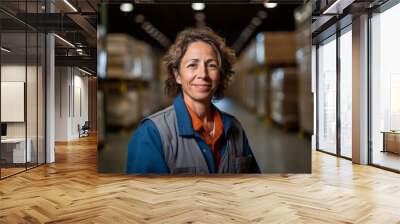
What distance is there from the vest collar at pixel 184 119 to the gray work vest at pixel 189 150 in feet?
0.16

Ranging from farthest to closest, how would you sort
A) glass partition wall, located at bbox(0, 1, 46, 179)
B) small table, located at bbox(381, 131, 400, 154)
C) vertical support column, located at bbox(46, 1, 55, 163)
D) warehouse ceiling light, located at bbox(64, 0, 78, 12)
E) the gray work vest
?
vertical support column, located at bbox(46, 1, 55, 163)
small table, located at bbox(381, 131, 400, 154)
warehouse ceiling light, located at bbox(64, 0, 78, 12)
glass partition wall, located at bbox(0, 1, 46, 179)
the gray work vest

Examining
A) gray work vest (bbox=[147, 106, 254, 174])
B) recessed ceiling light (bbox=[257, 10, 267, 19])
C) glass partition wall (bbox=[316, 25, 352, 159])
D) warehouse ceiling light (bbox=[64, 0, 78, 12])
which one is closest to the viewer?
gray work vest (bbox=[147, 106, 254, 174])

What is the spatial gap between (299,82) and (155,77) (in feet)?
7.34

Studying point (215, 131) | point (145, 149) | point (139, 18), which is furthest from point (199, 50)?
point (145, 149)

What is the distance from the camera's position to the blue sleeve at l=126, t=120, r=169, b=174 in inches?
240

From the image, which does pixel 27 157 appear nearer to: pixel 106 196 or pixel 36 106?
pixel 36 106

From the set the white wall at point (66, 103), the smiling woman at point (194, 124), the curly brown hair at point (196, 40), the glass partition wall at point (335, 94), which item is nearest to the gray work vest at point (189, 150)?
the smiling woman at point (194, 124)

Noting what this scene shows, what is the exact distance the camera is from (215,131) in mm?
6059

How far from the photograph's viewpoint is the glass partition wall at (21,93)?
248 inches

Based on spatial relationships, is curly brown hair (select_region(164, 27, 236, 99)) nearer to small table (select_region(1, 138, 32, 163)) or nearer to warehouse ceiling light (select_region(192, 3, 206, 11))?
warehouse ceiling light (select_region(192, 3, 206, 11))

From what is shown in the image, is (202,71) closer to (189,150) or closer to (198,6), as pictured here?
(198,6)

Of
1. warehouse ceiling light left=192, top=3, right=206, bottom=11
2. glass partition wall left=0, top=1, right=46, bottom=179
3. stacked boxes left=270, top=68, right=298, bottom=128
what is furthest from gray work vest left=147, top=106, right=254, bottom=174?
glass partition wall left=0, top=1, right=46, bottom=179

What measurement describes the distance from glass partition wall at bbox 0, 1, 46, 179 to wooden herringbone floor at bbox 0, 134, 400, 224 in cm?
47

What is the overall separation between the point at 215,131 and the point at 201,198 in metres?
1.46
